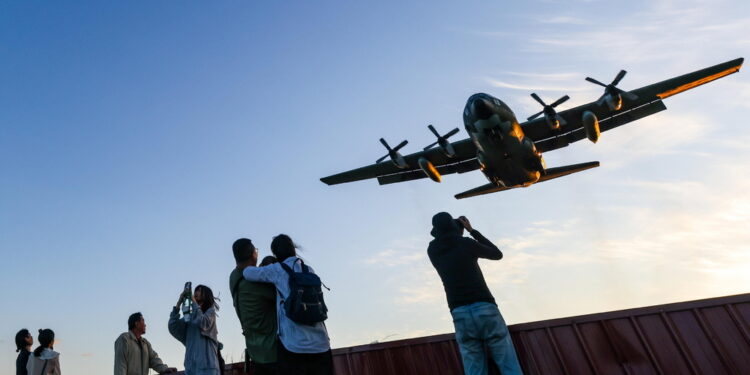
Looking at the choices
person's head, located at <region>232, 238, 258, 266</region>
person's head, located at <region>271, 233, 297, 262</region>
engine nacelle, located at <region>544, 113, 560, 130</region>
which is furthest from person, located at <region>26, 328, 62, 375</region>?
engine nacelle, located at <region>544, 113, 560, 130</region>

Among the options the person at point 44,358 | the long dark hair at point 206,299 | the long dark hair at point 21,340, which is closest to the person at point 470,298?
the long dark hair at point 206,299

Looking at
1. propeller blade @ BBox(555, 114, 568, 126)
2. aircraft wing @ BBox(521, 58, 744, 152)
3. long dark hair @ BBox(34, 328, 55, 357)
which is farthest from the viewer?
propeller blade @ BBox(555, 114, 568, 126)

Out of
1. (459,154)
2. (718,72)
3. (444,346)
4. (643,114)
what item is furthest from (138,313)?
(718,72)

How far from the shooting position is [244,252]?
13.1 ft

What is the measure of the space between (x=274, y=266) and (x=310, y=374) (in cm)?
99

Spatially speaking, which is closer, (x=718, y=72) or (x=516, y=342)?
(x=516, y=342)

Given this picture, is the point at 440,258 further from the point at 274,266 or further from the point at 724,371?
the point at 724,371

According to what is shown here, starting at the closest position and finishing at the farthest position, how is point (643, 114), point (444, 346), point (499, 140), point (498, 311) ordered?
1. point (498, 311)
2. point (444, 346)
3. point (499, 140)
4. point (643, 114)

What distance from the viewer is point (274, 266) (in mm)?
3637

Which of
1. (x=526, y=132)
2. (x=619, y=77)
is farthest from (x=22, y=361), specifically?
(x=619, y=77)

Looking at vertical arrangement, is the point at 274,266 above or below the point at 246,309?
above

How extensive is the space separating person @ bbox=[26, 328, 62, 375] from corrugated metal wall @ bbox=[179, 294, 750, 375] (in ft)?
20.1

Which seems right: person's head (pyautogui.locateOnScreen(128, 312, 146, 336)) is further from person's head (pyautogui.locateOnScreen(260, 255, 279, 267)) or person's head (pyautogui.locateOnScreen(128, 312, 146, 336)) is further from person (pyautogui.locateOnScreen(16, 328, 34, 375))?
person's head (pyautogui.locateOnScreen(260, 255, 279, 267))

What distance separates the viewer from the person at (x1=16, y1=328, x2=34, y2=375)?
6.30 metres
